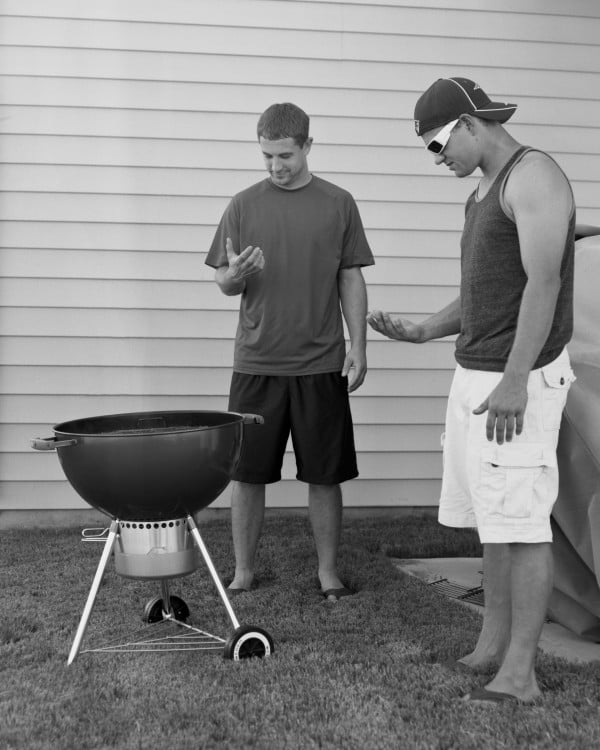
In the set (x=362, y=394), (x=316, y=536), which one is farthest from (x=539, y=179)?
(x=362, y=394)

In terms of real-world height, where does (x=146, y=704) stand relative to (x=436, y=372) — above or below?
below

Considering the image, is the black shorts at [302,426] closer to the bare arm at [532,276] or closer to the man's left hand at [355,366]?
the man's left hand at [355,366]

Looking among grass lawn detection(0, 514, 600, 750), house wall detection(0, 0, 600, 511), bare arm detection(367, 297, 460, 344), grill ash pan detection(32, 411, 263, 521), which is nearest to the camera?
grass lawn detection(0, 514, 600, 750)

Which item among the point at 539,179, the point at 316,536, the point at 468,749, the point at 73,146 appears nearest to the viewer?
the point at 468,749

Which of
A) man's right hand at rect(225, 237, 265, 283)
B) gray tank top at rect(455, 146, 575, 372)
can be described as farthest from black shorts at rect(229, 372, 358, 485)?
gray tank top at rect(455, 146, 575, 372)

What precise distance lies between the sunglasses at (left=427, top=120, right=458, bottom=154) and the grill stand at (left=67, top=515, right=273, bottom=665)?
1261mm

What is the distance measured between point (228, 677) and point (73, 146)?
294cm

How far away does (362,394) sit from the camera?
191 inches

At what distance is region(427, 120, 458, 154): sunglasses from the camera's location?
2.48 m

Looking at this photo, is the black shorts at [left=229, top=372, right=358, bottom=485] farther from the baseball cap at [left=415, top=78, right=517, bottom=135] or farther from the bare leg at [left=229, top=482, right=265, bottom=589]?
the baseball cap at [left=415, top=78, right=517, bottom=135]

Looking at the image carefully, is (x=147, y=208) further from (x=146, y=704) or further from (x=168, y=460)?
(x=146, y=704)

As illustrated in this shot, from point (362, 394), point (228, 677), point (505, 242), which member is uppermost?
point (505, 242)

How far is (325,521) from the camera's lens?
11.8 feet

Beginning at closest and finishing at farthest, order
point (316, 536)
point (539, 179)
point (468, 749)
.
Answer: point (468, 749) < point (539, 179) < point (316, 536)
